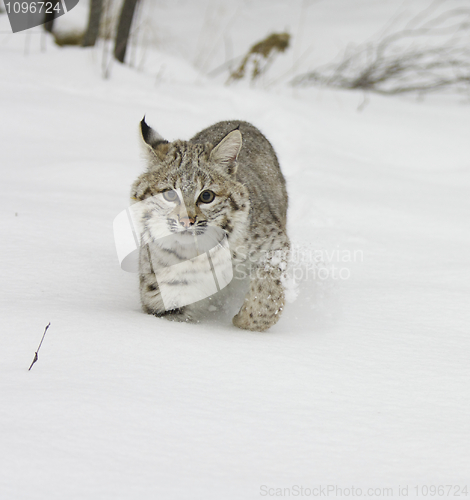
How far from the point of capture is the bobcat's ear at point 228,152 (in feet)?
7.83

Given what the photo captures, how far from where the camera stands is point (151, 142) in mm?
2512

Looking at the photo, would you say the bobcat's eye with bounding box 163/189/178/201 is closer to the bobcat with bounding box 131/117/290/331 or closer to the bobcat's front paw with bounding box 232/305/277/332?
the bobcat with bounding box 131/117/290/331

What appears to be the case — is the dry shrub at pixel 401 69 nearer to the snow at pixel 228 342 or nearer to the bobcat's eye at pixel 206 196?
the snow at pixel 228 342

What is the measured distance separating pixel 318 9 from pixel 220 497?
1325 cm

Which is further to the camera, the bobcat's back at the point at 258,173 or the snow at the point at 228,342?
the bobcat's back at the point at 258,173

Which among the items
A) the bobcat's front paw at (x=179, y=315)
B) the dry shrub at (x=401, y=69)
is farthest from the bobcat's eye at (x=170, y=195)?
the dry shrub at (x=401, y=69)

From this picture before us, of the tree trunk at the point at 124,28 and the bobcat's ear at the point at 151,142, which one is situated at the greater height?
the bobcat's ear at the point at 151,142

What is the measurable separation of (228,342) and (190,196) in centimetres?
66

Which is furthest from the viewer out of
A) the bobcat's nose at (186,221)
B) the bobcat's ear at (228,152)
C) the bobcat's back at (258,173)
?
the bobcat's back at (258,173)

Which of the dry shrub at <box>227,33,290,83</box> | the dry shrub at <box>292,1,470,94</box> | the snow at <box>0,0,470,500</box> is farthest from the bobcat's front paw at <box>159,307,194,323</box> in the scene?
the dry shrub at <box>292,1,470,94</box>

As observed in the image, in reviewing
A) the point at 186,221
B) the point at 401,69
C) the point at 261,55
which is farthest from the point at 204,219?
the point at 261,55

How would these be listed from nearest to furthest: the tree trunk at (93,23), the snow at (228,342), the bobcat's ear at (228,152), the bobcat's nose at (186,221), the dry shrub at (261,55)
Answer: the snow at (228,342) < the bobcat's nose at (186,221) < the bobcat's ear at (228,152) < the tree trunk at (93,23) < the dry shrub at (261,55)

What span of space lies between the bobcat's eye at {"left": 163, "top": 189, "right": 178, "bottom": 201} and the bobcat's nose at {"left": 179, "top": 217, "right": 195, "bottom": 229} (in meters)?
0.12

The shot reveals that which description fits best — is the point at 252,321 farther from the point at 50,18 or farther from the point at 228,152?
the point at 50,18
